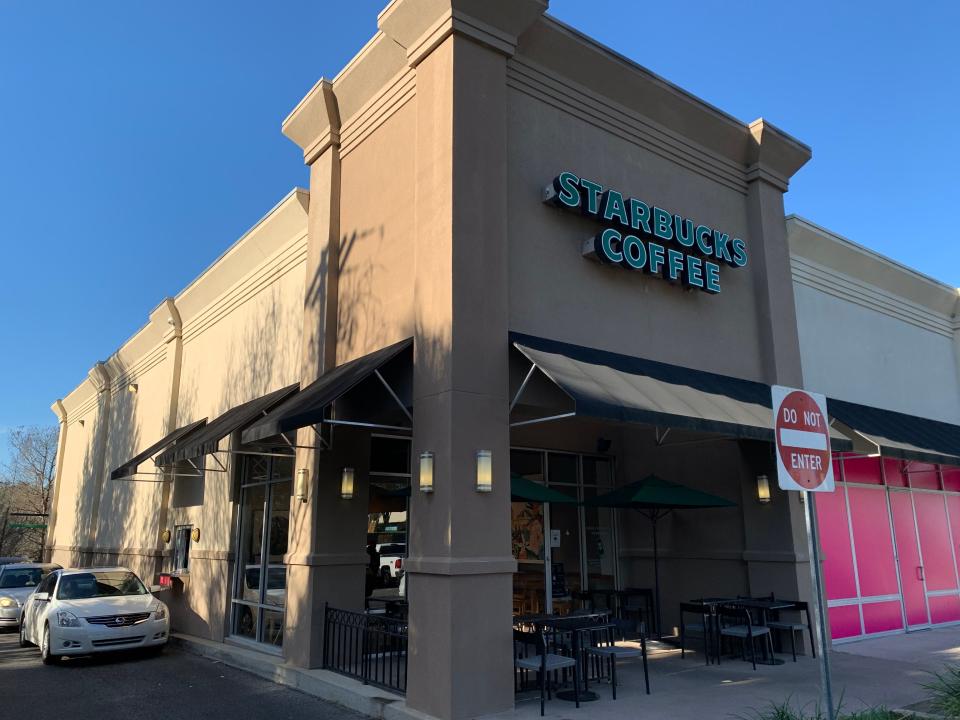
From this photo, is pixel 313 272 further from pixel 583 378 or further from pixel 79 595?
pixel 79 595

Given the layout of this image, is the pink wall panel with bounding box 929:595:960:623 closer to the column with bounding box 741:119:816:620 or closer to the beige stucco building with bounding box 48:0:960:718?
the beige stucco building with bounding box 48:0:960:718

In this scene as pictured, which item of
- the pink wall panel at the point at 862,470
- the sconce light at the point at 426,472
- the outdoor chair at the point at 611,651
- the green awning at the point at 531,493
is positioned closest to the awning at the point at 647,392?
the sconce light at the point at 426,472

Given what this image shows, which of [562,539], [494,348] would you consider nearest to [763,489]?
[562,539]

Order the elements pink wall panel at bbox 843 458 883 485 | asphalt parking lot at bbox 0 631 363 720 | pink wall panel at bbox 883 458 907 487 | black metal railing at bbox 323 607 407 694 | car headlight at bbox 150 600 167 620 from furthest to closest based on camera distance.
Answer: pink wall panel at bbox 883 458 907 487 → pink wall panel at bbox 843 458 883 485 → car headlight at bbox 150 600 167 620 → black metal railing at bbox 323 607 407 694 → asphalt parking lot at bbox 0 631 363 720

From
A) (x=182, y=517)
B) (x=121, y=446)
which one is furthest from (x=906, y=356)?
(x=121, y=446)

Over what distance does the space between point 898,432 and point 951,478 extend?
4.13 meters

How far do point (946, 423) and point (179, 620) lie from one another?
693 inches

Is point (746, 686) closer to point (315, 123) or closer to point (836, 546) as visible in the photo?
point (836, 546)

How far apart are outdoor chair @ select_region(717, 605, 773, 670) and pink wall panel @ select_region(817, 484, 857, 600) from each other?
2.47 m

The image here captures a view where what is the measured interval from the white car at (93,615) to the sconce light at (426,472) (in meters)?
7.16

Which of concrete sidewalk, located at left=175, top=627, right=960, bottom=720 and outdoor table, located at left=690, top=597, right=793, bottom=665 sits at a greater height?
outdoor table, located at left=690, top=597, right=793, bottom=665

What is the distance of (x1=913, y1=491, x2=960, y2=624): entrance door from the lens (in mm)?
14719

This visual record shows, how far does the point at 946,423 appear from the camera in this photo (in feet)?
56.1

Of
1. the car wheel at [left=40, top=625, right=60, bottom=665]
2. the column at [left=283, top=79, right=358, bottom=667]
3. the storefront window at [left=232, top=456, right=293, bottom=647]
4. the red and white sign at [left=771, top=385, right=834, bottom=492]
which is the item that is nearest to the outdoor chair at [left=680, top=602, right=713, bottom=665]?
the column at [left=283, top=79, right=358, bottom=667]
